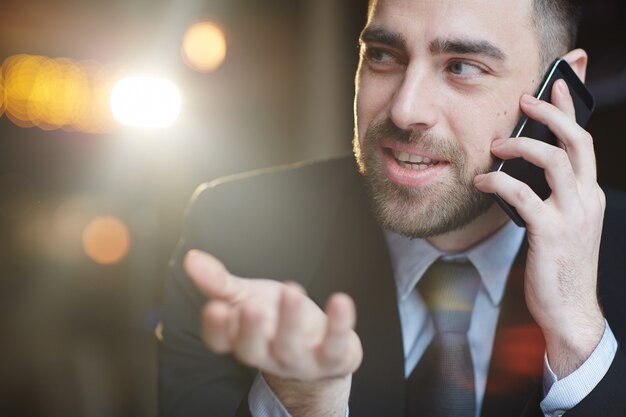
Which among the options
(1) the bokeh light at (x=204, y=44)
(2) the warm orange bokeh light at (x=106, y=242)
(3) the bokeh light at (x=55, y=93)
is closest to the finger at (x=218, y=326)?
(2) the warm orange bokeh light at (x=106, y=242)

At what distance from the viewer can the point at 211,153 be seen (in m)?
3.68

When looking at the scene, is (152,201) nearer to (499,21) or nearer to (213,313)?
(499,21)

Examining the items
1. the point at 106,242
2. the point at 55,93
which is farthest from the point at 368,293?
the point at 55,93

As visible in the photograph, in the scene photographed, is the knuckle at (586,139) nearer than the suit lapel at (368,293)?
Yes

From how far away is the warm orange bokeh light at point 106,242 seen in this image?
338 cm

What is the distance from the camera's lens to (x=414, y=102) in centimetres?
138

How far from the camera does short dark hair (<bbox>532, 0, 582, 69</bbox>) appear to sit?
1503mm

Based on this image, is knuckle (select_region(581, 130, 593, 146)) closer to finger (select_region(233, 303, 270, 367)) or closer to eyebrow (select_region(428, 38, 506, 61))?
eyebrow (select_region(428, 38, 506, 61))

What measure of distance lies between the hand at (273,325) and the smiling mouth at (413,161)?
660 mm

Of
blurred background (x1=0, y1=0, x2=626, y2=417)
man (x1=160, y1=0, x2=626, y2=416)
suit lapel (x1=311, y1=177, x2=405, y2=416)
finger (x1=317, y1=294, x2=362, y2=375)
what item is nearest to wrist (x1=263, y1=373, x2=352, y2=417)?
man (x1=160, y1=0, x2=626, y2=416)

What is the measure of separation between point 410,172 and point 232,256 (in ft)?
1.86

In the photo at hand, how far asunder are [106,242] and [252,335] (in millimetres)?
2794

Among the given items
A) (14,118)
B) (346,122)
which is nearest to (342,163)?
(346,122)

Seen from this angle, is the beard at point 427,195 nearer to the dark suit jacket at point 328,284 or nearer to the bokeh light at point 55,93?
the dark suit jacket at point 328,284
